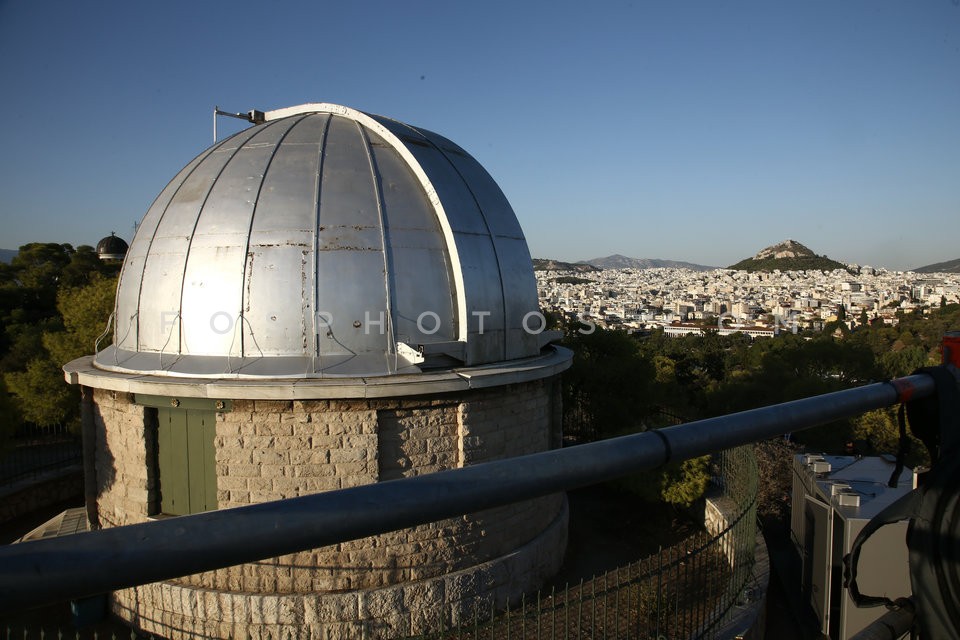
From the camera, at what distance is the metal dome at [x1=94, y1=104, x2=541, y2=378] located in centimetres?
874

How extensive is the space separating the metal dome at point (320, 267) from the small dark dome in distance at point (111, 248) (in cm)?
3503

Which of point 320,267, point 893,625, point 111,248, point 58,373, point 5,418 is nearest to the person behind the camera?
point 893,625

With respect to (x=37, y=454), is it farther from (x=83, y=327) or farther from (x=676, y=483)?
(x=676, y=483)

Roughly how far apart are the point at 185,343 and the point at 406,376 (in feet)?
11.5

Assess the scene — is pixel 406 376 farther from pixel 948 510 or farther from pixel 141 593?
pixel 948 510

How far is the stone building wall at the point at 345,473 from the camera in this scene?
8.46 meters

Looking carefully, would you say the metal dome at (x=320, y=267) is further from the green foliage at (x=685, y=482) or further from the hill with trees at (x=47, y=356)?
the hill with trees at (x=47, y=356)

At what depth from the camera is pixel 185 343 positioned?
9.16 metres

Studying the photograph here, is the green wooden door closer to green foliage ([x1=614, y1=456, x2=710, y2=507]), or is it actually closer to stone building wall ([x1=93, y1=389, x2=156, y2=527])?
stone building wall ([x1=93, y1=389, x2=156, y2=527])

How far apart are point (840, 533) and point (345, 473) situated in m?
7.16

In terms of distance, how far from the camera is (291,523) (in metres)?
1.17

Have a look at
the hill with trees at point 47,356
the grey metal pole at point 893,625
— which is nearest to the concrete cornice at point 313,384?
the grey metal pole at point 893,625

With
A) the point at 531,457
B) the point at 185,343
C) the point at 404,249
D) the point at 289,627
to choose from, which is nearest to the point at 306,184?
the point at 404,249

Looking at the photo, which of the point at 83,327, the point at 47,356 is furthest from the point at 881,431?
the point at 47,356
